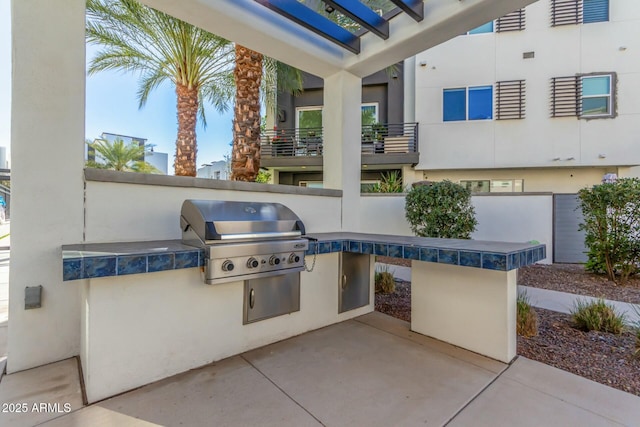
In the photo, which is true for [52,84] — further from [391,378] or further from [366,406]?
[391,378]

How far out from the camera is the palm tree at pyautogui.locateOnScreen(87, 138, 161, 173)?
16.1 meters

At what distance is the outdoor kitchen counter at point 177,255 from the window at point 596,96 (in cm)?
986

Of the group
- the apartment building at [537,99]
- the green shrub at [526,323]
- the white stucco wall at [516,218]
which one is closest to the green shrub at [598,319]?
the green shrub at [526,323]

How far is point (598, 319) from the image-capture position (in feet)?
11.4

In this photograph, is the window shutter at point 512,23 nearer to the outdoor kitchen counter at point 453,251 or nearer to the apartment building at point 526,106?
the apartment building at point 526,106

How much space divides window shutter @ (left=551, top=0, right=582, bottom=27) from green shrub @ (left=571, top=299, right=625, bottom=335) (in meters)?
10.2

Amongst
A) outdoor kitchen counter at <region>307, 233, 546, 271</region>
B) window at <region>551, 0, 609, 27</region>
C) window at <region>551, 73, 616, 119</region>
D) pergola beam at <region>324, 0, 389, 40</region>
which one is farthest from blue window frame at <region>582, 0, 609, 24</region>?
outdoor kitchen counter at <region>307, 233, 546, 271</region>

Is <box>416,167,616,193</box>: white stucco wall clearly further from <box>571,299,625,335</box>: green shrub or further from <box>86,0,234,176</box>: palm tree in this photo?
<box>86,0,234,176</box>: palm tree

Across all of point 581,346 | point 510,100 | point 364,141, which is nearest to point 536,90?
point 510,100

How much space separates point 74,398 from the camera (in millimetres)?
2258

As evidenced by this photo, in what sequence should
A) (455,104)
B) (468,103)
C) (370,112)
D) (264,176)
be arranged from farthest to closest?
(264,176)
(370,112)
(455,104)
(468,103)

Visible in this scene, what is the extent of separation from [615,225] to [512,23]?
25.6 feet

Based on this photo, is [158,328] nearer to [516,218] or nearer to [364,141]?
[516,218]

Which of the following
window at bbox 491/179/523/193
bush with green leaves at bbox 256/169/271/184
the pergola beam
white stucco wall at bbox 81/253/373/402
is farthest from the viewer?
bush with green leaves at bbox 256/169/271/184
